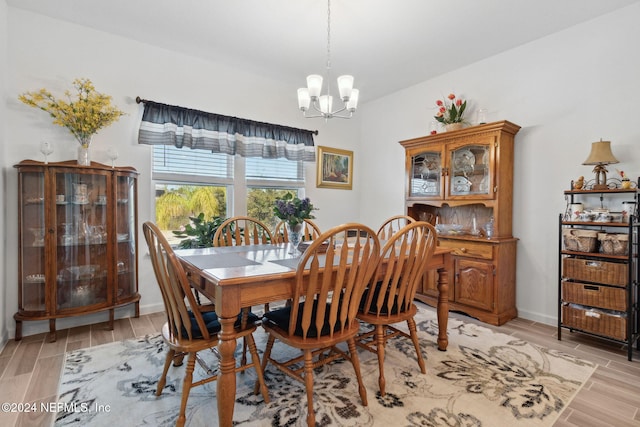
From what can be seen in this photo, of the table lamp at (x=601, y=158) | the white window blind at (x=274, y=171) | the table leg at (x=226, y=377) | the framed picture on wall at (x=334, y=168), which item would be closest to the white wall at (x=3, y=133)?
the white window blind at (x=274, y=171)

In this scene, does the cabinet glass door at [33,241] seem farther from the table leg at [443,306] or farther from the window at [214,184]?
the table leg at [443,306]

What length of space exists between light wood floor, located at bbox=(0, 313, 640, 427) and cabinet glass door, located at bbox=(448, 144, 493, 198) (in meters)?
1.30

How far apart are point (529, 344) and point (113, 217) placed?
3658mm

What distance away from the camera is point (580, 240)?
2566mm

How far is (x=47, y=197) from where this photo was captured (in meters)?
2.57

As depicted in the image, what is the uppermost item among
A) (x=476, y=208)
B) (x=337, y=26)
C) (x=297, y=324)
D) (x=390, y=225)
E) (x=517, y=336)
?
(x=337, y=26)

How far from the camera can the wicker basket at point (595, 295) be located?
7.80ft

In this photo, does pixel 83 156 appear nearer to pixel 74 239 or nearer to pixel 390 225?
pixel 74 239

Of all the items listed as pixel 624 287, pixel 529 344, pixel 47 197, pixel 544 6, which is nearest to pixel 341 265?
pixel 529 344

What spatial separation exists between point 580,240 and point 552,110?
1.24 metres

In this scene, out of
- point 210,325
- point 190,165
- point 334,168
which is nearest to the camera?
point 210,325

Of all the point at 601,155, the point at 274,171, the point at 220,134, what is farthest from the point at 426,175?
the point at 220,134

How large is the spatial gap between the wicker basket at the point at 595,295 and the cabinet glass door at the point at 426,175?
144 centimetres

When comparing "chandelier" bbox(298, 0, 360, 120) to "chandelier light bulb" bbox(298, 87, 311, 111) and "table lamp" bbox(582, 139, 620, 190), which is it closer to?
"chandelier light bulb" bbox(298, 87, 311, 111)
